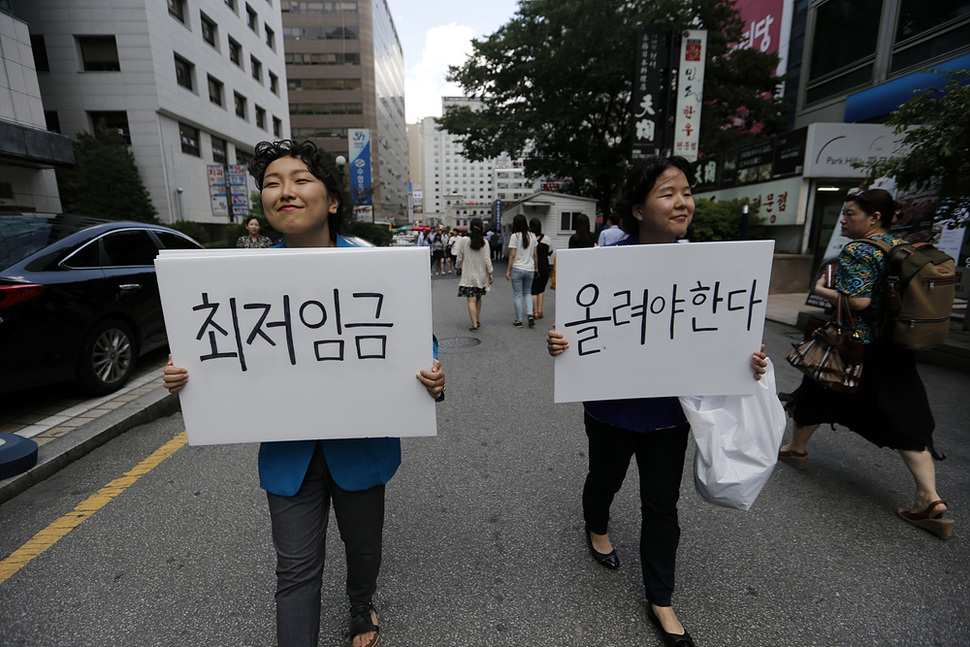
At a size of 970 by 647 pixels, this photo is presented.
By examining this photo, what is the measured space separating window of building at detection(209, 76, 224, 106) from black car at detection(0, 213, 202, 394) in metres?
26.6

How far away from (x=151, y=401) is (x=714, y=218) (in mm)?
12568

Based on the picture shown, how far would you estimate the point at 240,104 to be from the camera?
3006cm

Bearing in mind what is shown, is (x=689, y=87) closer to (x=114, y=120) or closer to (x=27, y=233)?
(x=27, y=233)

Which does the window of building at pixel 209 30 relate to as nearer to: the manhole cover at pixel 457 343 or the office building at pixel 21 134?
the office building at pixel 21 134

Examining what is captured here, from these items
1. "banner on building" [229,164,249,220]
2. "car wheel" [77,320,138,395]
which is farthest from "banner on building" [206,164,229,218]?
"car wheel" [77,320,138,395]

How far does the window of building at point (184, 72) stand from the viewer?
23391 mm

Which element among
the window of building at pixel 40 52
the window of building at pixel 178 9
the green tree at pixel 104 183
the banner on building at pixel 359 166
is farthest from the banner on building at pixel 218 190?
the window of building at pixel 178 9

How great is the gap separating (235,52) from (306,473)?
35.8m

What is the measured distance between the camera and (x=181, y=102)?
23.3 metres

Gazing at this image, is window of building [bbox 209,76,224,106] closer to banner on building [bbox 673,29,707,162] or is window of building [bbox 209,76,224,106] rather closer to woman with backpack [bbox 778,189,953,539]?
banner on building [bbox 673,29,707,162]

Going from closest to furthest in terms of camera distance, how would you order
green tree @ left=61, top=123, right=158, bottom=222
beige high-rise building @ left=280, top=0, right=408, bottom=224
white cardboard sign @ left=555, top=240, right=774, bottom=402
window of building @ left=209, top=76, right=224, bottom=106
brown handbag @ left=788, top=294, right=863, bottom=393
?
white cardboard sign @ left=555, top=240, right=774, bottom=402 < brown handbag @ left=788, top=294, right=863, bottom=393 < green tree @ left=61, top=123, right=158, bottom=222 < window of building @ left=209, top=76, right=224, bottom=106 < beige high-rise building @ left=280, top=0, right=408, bottom=224

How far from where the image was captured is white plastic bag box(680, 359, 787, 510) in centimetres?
186

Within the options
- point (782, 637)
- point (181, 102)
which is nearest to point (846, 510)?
point (782, 637)

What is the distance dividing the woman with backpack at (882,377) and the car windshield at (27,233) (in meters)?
5.67
